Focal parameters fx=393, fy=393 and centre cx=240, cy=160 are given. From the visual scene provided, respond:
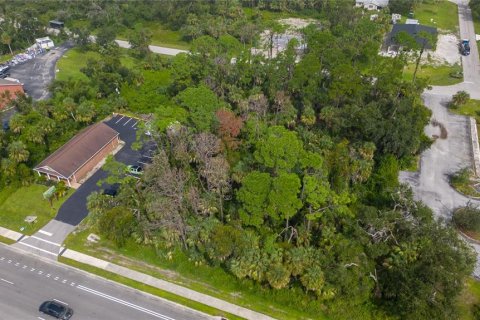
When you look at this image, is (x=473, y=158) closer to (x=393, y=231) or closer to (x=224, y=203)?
(x=393, y=231)

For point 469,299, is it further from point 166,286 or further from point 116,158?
point 116,158

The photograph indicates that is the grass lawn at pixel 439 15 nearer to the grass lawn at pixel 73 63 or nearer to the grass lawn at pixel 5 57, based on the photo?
the grass lawn at pixel 73 63

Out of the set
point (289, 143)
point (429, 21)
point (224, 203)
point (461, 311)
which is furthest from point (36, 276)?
point (429, 21)

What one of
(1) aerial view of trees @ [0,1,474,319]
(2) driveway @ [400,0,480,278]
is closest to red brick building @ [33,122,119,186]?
(1) aerial view of trees @ [0,1,474,319]

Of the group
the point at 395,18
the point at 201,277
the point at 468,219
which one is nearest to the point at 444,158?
the point at 468,219

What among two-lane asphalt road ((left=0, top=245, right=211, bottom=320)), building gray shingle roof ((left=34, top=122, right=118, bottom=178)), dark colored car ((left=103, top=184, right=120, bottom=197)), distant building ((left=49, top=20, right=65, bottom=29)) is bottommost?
two-lane asphalt road ((left=0, top=245, right=211, bottom=320))

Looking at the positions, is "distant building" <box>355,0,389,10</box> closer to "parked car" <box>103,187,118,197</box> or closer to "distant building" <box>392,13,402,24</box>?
"distant building" <box>392,13,402,24</box>
